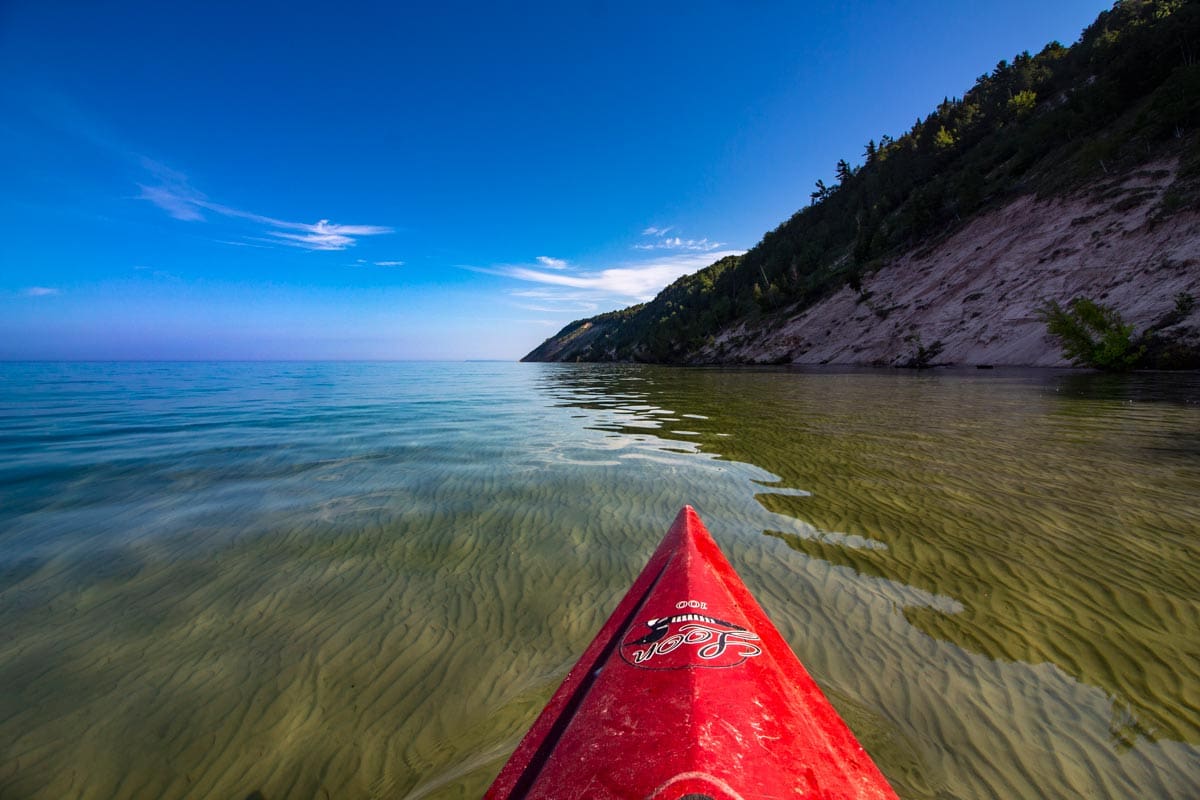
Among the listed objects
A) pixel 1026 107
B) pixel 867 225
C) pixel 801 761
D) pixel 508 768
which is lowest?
pixel 508 768

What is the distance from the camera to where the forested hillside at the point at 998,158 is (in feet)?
104

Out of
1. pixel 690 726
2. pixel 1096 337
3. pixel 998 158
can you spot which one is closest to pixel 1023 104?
pixel 998 158

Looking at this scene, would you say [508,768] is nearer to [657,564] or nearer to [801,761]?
[801,761]

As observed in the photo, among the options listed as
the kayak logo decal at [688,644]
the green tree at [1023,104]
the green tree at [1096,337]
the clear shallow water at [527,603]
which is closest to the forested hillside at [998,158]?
the green tree at [1023,104]

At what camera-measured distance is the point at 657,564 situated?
Answer: 346cm

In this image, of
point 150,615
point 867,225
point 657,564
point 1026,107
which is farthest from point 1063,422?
point 1026,107

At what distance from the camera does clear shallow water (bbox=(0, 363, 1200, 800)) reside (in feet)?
8.58

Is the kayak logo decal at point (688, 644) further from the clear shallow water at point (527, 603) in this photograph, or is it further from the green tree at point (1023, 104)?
the green tree at point (1023, 104)

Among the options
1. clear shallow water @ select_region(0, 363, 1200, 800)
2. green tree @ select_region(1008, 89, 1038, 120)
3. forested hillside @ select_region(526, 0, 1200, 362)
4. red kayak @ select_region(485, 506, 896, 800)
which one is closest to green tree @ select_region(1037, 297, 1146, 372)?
forested hillside @ select_region(526, 0, 1200, 362)

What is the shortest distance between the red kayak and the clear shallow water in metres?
0.88

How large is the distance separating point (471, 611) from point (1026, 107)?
8324 cm

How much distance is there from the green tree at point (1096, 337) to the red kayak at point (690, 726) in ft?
105

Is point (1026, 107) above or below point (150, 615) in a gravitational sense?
above

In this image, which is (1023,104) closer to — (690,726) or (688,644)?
(688,644)
